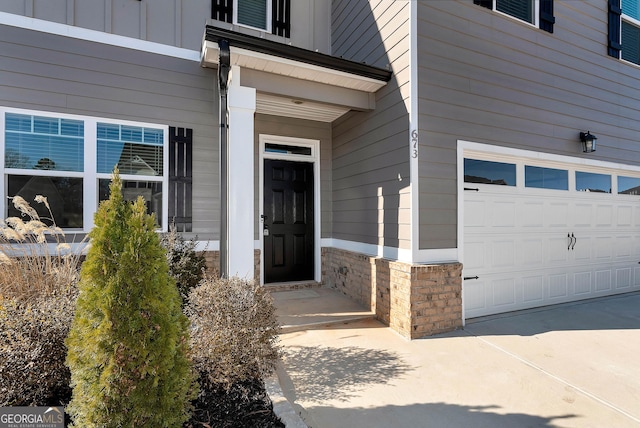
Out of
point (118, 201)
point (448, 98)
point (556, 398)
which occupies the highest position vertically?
point (448, 98)

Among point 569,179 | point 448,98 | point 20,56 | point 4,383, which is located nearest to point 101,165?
point 20,56

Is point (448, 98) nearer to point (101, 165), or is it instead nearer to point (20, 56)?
point (101, 165)

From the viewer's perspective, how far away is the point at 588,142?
15.7ft

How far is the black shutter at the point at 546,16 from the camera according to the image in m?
4.57

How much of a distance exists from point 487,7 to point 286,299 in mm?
4832

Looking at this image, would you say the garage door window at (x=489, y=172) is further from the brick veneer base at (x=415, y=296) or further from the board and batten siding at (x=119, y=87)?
the board and batten siding at (x=119, y=87)

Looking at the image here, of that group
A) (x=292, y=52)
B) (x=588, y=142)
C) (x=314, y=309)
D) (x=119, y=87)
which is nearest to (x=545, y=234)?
(x=588, y=142)

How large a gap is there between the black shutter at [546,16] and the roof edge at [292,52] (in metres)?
2.61

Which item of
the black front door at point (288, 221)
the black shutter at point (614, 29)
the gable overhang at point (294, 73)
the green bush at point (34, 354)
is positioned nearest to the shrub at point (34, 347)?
the green bush at point (34, 354)

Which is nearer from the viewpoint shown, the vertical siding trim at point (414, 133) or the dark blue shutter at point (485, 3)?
the vertical siding trim at point (414, 133)

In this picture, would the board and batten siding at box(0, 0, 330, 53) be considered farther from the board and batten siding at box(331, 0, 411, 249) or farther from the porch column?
the board and batten siding at box(331, 0, 411, 249)

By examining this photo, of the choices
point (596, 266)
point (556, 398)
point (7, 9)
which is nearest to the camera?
point (556, 398)

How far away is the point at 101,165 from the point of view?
13.0ft

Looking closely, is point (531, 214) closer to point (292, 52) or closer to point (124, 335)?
point (292, 52)
